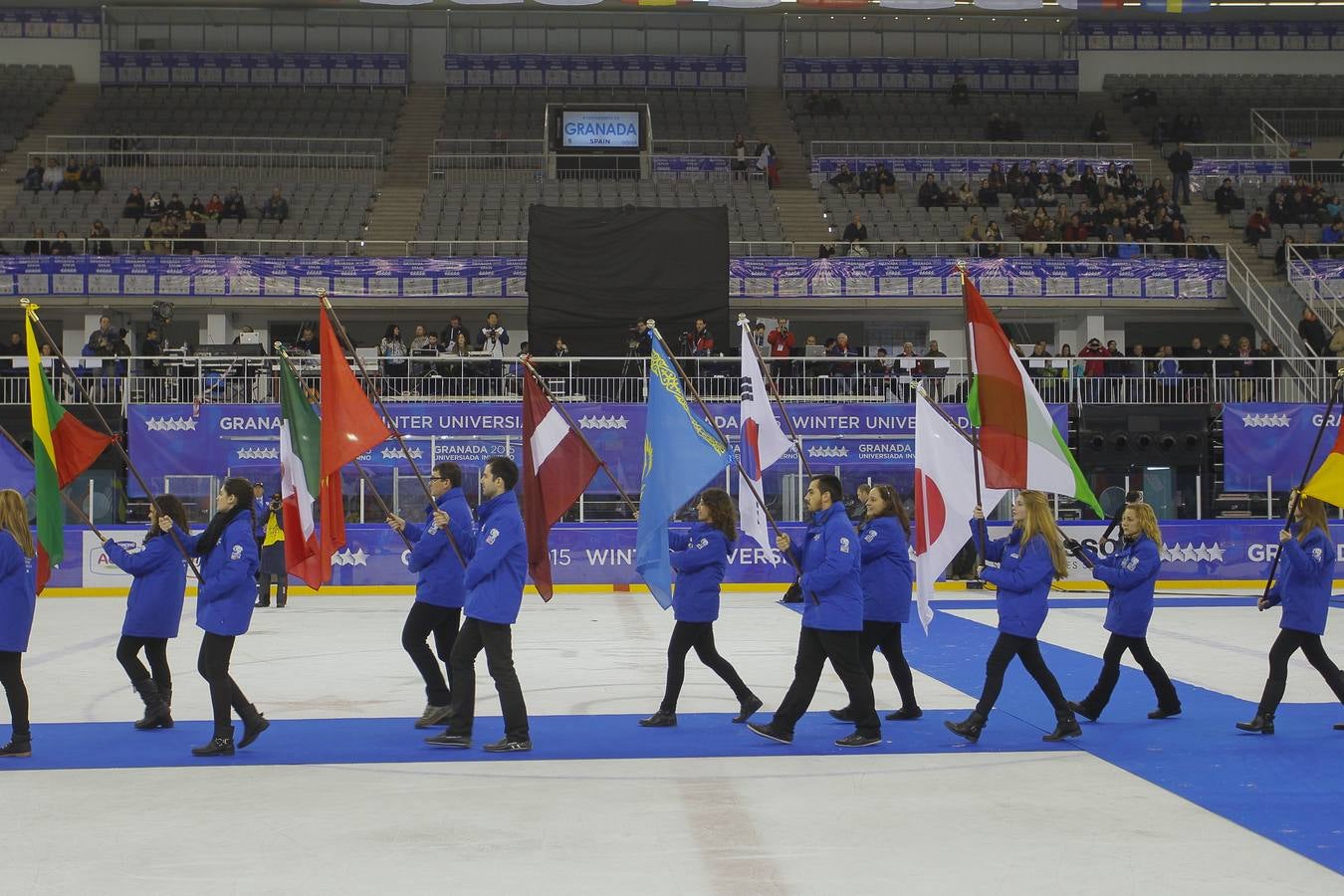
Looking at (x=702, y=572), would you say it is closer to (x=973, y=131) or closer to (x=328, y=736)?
(x=328, y=736)

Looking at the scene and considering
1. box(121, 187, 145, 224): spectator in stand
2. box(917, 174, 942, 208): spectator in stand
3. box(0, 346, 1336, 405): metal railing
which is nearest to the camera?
box(0, 346, 1336, 405): metal railing

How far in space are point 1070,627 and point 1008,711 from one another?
7.02 m

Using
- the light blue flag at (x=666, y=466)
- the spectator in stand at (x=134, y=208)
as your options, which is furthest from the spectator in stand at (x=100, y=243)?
the light blue flag at (x=666, y=466)

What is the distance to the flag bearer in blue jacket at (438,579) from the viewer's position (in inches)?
397

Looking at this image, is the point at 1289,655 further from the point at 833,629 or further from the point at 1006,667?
the point at 833,629

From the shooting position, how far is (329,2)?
44562mm

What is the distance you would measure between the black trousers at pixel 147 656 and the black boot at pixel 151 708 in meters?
0.06

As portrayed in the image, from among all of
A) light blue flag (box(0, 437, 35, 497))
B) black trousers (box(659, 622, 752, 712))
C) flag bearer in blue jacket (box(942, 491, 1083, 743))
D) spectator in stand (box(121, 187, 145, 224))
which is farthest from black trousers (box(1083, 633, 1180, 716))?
spectator in stand (box(121, 187, 145, 224))

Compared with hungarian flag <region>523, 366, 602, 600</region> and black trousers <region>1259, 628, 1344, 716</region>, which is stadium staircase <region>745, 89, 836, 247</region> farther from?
black trousers <region>1259, 628, 1344, 716</region>

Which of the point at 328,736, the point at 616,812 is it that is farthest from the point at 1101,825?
the point at 328,736

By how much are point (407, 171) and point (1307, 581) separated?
112 ft

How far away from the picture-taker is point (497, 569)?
932 cm

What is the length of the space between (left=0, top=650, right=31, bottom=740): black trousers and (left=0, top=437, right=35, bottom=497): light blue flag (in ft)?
47.4

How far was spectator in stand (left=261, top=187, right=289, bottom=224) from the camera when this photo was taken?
3628cm
